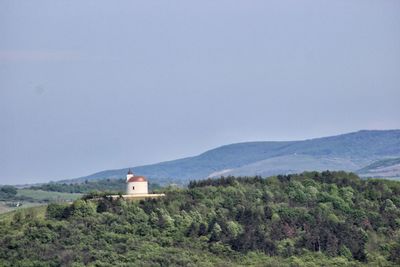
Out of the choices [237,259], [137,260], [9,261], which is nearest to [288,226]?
[237,259]

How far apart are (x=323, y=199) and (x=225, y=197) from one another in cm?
Answer: 975

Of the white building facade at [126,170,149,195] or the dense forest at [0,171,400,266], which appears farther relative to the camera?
the white building facade at [126,170,149,195]

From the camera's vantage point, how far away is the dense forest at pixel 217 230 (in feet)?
365

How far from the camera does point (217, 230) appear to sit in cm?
11625

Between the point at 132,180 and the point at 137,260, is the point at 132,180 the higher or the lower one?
the higher one

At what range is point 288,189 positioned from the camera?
131 meters

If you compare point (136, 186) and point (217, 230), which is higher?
point (136, 186)

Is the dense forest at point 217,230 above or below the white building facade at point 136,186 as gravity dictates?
below

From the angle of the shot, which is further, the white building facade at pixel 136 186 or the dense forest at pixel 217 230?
Result: the white building facade at pixel 136 186

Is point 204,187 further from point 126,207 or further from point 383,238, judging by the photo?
point 383,238

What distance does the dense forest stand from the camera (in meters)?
111

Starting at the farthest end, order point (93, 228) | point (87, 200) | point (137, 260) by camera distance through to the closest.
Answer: point (87, 200)
point (93, 228)
point (137, 260)

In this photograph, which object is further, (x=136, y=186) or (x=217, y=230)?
(x=136, y=186)

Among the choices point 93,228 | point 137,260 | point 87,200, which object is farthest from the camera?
point 87,200
